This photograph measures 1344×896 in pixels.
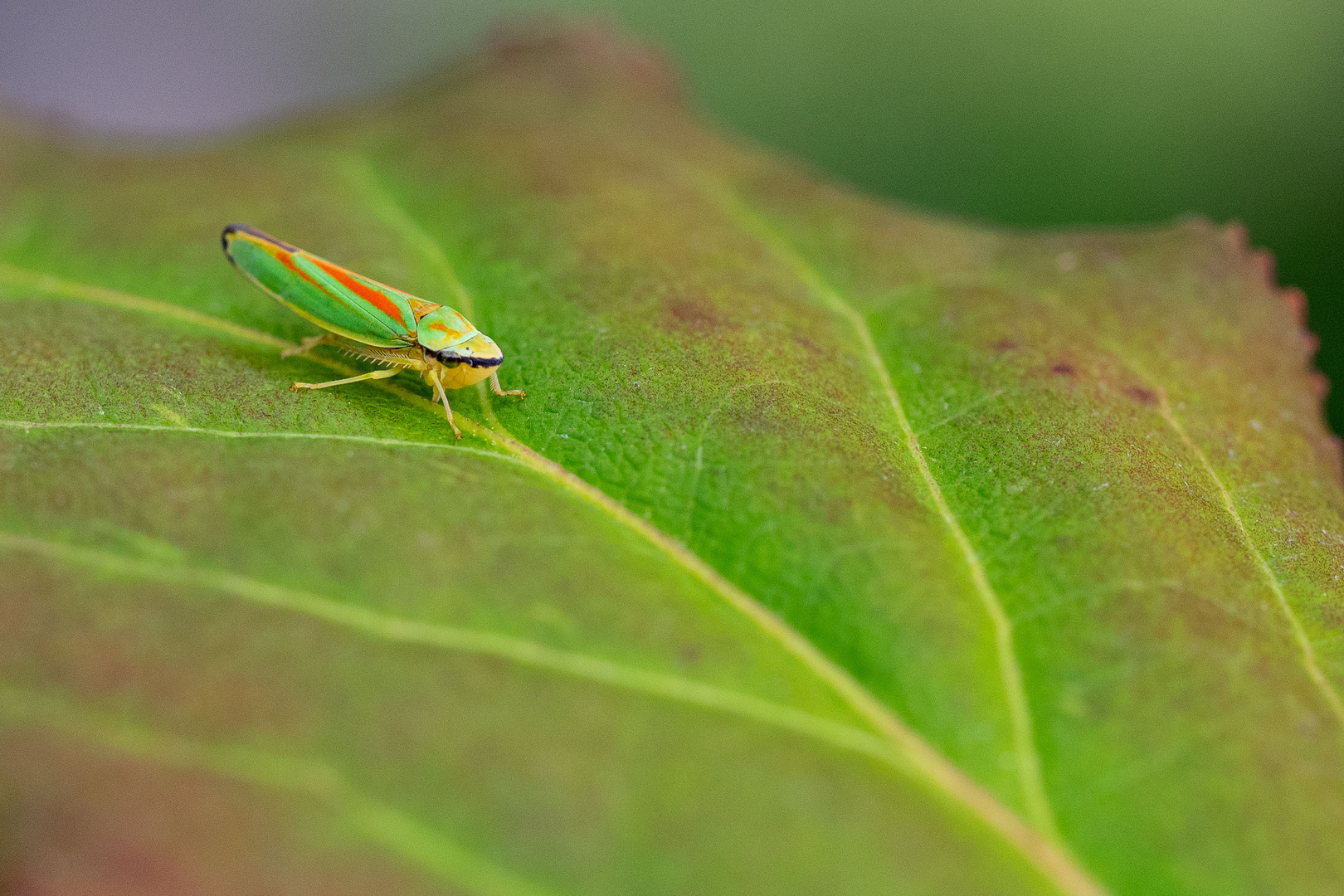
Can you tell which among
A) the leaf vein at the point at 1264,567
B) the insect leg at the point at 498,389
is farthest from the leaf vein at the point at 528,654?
the leaf vein at the point at 1264,567

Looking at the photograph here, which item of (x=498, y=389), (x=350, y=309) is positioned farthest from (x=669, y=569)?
(x=350, y=309)

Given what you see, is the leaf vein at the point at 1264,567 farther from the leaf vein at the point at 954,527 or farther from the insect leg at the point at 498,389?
the insect leg at the point at 498,389

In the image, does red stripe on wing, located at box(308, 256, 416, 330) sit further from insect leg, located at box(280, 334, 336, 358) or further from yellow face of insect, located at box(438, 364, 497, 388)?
yellow face of insect, located at box(438, 364, 497, 388)

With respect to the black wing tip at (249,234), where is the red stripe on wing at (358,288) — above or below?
below

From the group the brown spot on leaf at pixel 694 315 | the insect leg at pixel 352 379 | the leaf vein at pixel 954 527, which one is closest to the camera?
the leaf vein at pixel 954 527

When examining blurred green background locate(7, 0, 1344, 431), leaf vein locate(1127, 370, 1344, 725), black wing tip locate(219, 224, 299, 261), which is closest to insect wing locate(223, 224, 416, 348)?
black wing tip locate(219, 224, 299, 261)

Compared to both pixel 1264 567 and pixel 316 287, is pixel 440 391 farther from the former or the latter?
pixel 1264 567

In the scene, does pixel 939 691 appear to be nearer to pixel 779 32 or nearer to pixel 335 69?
pixel 779 32
